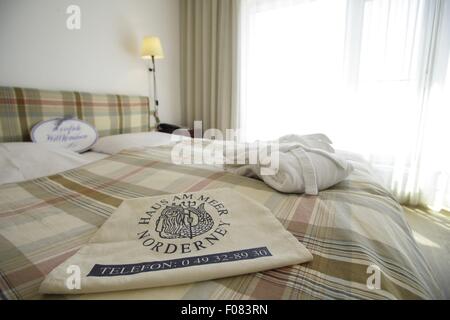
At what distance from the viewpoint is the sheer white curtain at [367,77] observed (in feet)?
6.30

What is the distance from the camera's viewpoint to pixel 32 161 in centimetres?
113

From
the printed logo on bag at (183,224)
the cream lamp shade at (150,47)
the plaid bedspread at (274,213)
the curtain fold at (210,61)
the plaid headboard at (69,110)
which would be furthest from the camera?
the curtain fold at (210,61)

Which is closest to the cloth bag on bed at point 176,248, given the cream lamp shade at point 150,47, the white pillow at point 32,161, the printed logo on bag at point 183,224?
the printed logo on bag at point 183,224

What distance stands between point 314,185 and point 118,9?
2566mm

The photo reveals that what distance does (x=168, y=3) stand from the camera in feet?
9.14

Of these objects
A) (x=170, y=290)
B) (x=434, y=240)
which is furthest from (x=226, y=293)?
(x=434, y=240)

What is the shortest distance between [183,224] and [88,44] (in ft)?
7.09

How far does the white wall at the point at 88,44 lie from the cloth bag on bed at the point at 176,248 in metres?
1.73

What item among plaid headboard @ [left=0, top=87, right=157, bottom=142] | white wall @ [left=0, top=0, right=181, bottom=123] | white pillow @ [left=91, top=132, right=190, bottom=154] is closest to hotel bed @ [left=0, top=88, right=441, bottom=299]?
white pillow @ [left=91, top=132, right=190, bottom=154]

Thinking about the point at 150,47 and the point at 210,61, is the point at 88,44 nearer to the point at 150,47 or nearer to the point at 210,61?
the point at 150,47

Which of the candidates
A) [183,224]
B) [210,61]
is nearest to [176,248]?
[183,224]

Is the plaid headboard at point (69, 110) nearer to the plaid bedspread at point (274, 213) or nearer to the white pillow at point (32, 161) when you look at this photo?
the white pillow at point (32, 161)

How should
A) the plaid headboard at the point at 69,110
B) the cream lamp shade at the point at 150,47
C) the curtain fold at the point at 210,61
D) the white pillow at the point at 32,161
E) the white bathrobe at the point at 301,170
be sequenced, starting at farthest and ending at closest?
1. the curtain fold at the point at 210,61
2. the cream lamp shade at the point at 150,47
3. the plaid headboard at the point at 69,110
4. the white pillow at the point at 32,161
5. the white bathrobe at the point at 301,170

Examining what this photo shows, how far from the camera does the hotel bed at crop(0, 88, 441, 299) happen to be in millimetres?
Answer: 393
